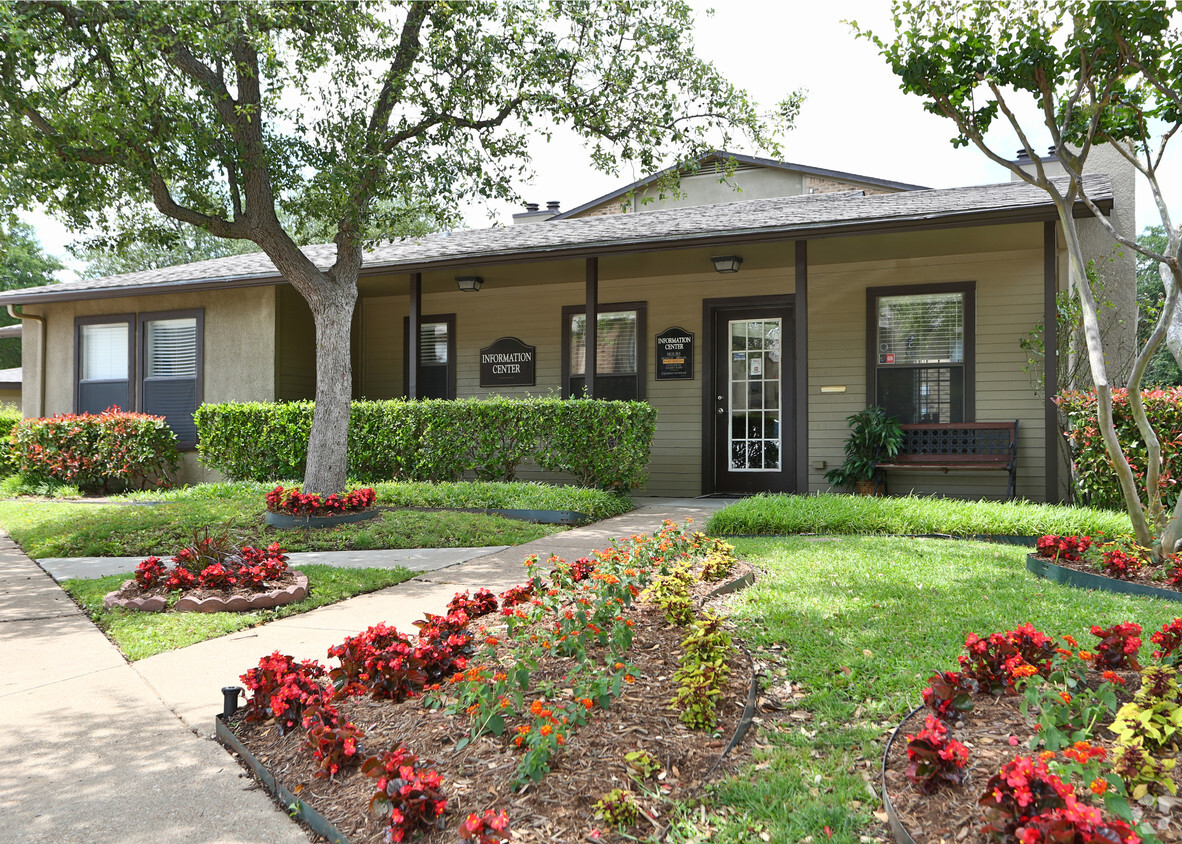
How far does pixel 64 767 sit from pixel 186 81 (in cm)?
734

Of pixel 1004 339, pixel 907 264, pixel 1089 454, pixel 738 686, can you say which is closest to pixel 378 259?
pixel 907 264

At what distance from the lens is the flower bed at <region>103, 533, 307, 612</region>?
13.9 feet

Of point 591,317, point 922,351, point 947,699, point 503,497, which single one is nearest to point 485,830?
point 947,699

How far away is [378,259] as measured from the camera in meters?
10.9

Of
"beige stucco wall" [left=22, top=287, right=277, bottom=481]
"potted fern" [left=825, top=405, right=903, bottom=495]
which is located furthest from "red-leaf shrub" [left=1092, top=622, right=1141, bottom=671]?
"beige stucco wall" [left=22, top=287, right=277, bottom=481]

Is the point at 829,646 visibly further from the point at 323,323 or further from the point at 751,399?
the point at 751,399

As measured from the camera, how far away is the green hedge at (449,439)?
28.0ft

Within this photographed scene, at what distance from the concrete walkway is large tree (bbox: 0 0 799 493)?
383 cm

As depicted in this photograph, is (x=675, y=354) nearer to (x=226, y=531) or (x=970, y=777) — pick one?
(x=226, y=531)

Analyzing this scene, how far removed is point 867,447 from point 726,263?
267cm

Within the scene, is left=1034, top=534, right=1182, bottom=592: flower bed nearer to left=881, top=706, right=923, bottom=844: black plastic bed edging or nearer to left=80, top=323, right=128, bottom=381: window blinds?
left=881, top=706, right=923, bottom=844: black plastic bed edging

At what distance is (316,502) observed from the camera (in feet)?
22.5

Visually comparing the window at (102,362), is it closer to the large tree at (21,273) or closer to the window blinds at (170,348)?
the window blinds at (170,348)

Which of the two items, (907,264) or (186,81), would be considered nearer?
(186,81)
